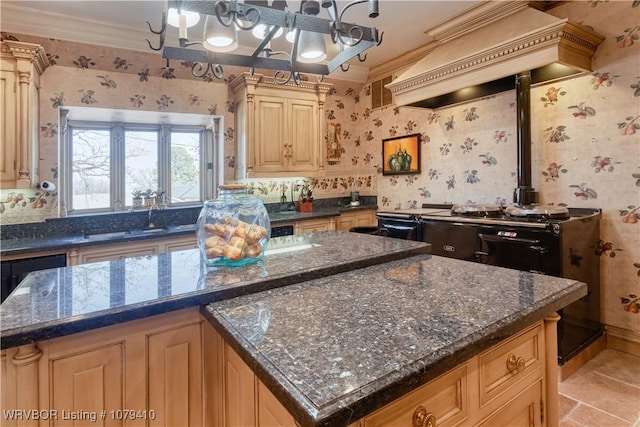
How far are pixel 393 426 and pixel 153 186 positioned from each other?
3545mm

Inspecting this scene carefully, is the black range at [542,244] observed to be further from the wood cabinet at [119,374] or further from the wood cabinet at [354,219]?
the wood cabinet at [119,374]

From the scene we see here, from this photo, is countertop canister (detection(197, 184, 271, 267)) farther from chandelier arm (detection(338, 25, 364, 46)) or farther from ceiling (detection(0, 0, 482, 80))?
ceiling (detection(0, 0, 482, 80))

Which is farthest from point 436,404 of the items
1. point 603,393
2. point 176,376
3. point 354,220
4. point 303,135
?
point 354,220

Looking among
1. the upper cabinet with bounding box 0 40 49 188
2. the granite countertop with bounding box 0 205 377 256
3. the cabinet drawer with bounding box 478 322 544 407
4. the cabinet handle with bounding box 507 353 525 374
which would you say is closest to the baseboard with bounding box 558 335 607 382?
the cabinet drawer with bounding box 478 322 544 407

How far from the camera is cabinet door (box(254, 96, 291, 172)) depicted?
3.58m

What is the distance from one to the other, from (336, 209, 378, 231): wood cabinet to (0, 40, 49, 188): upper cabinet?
2.86 metres

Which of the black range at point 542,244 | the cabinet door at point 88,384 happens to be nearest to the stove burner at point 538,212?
the black range at point 542,244

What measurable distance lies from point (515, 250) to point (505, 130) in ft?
4.42

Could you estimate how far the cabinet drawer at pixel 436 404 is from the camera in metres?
0.72

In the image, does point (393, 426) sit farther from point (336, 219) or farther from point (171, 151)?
point (171, 151)

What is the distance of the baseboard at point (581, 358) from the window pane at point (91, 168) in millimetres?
4008

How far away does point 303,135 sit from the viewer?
12.7 feet

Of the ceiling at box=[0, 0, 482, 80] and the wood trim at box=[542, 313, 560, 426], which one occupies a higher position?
the ceiling at box=[0, 0, 482, 80]

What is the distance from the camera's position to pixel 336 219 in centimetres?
402
